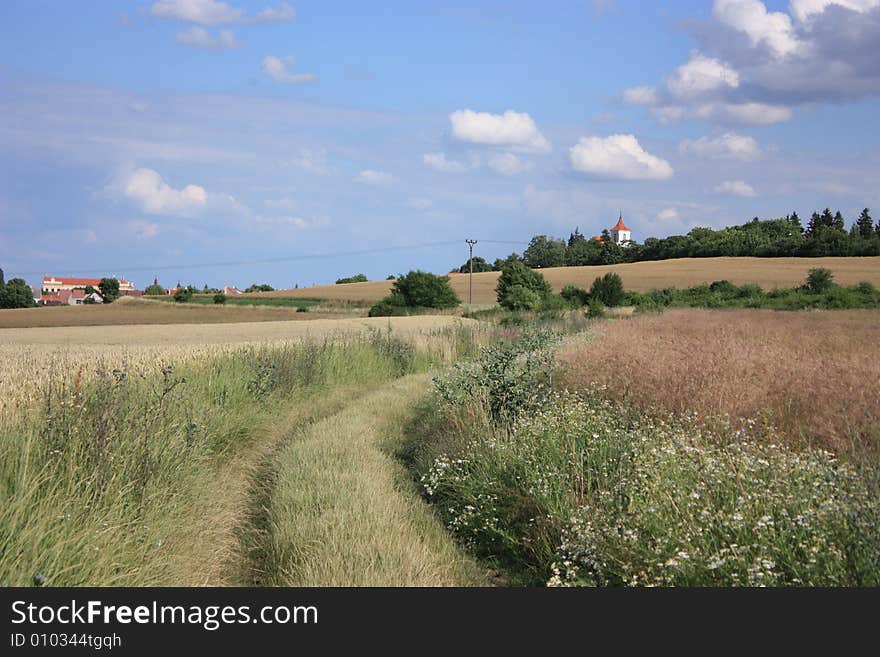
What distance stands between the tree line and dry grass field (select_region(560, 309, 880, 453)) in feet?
263

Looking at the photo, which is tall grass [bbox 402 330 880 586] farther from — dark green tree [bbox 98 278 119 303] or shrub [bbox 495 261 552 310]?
dark green tree [bbox 98 278 119 303]

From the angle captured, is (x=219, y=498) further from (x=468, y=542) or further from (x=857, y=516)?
(x=857, y=516)

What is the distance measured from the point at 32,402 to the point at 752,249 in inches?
4220

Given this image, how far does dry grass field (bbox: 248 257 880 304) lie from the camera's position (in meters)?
72.1

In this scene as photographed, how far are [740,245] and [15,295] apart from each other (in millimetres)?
93737

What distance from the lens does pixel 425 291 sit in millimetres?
71688

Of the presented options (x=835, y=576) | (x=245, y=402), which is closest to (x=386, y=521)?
(x=835, y=576)

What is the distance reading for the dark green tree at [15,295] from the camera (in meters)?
80.4

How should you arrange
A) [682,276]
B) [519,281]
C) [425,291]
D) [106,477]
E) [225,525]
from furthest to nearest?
[682,276]
[425,291]
[519,281]
[225,525]
[106,477]

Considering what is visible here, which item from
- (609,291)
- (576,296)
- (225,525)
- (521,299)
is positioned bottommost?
(225,525)

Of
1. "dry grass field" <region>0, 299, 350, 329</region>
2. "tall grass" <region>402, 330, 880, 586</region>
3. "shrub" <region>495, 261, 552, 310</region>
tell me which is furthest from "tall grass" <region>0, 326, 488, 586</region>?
"shrub" <region>495, 261, 552, 310</region>

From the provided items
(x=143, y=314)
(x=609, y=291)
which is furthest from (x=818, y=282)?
(x=143, y=314)

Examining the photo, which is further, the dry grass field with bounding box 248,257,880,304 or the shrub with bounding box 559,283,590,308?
the dry grass field with bounding box 248,257,880,304

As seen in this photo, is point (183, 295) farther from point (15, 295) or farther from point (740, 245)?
point (740, 245)
